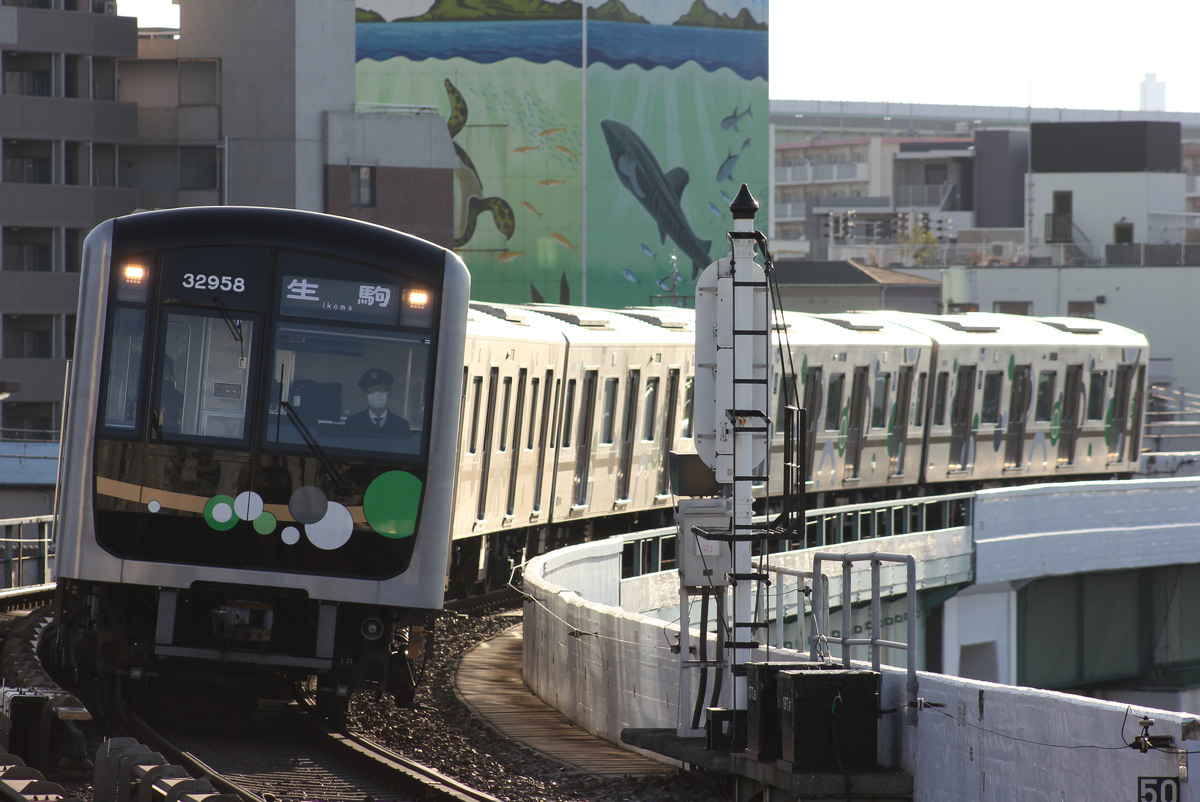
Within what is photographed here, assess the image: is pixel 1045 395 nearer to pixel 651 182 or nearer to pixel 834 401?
pixel 834 401

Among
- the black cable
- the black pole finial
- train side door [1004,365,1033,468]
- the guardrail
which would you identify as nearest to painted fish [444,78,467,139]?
train side door [1004,365,1033,468]

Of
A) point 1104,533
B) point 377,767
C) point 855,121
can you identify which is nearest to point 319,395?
Result: point 377,767

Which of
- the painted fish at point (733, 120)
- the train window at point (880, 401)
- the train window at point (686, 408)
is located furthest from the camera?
the painted fish at point (733, 120)

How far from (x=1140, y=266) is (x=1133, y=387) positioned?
23404 millimetres

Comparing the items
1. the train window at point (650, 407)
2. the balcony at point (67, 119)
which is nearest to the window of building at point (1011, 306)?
the balcony at point (67, 119)

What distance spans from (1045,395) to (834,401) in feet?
18.7

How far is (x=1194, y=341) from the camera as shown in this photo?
5569 cm

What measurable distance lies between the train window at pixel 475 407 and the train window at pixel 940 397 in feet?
41.9

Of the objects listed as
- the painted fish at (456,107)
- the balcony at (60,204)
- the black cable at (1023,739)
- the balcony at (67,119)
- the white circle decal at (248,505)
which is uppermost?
the painted fish at (456,107)

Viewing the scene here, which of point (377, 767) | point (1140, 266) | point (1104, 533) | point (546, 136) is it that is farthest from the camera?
point (546, 136)

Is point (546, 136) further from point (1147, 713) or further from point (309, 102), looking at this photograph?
point (1147, 713)

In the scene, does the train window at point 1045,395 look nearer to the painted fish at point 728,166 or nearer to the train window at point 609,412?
the train window at point 609,412

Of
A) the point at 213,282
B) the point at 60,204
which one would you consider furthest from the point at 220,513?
the point at 60,204

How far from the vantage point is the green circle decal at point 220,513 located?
11094mm
